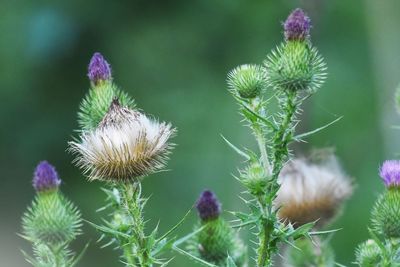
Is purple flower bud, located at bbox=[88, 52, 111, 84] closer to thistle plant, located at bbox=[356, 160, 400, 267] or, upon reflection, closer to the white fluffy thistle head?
the white fluffy thistle head

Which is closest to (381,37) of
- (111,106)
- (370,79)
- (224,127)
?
(370,79)

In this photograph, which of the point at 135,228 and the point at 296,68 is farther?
the point at 296,68

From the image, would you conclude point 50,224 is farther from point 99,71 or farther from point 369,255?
point 369,255

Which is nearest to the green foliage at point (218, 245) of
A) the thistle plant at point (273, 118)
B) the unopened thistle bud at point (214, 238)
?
the unopened thistle bud at point (214, 238)

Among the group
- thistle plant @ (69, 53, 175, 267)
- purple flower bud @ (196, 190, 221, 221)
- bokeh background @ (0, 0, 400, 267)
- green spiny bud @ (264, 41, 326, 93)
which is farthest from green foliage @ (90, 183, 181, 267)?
bokeh background @ (0, 0, 400, 267)

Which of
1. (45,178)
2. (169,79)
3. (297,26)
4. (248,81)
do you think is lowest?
(45,178)

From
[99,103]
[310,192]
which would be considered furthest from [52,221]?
[310,192]

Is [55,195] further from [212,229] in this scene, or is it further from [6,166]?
[6,166]
